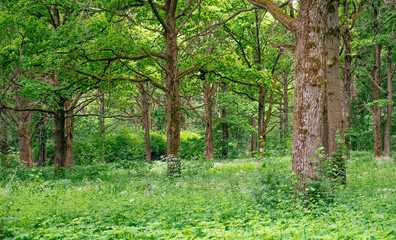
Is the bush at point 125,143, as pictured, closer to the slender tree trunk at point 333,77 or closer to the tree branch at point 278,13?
the slender tree trunk at point 333,77

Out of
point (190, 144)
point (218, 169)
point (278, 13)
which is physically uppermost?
point (278, 13)

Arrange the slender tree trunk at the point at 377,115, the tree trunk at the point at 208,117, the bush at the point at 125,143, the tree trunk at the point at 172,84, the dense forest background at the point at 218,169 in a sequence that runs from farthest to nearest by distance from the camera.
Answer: the bush at the point at 125,143 → the tree trunk at the point at 208,117 → the slender tree trunk at the point at 377,115 → the tree trunk at the point at 172,84 → the dense forest background at the point at 218,169

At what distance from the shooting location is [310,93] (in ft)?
22.6

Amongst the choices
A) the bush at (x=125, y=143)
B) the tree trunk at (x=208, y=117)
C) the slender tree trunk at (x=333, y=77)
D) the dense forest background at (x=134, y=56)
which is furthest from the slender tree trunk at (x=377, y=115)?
the bush at (x=125, y=143)

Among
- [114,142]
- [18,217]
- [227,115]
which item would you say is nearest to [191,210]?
[18,217]

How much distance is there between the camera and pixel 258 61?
765 inches

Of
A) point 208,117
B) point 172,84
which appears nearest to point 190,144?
point 208,117

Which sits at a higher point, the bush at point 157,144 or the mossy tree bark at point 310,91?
the mossy tree bark at point 310,91

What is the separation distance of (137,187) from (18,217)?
13.3 feet

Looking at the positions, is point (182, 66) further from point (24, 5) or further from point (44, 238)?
point (44, 238)

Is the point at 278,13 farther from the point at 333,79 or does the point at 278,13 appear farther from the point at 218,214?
the point at 218,214

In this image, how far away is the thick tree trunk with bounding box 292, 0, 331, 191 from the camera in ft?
22.4

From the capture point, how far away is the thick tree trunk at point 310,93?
6820mm

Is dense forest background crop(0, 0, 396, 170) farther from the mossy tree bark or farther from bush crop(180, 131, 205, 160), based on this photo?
bush crop(180, 131, 205, 160)
